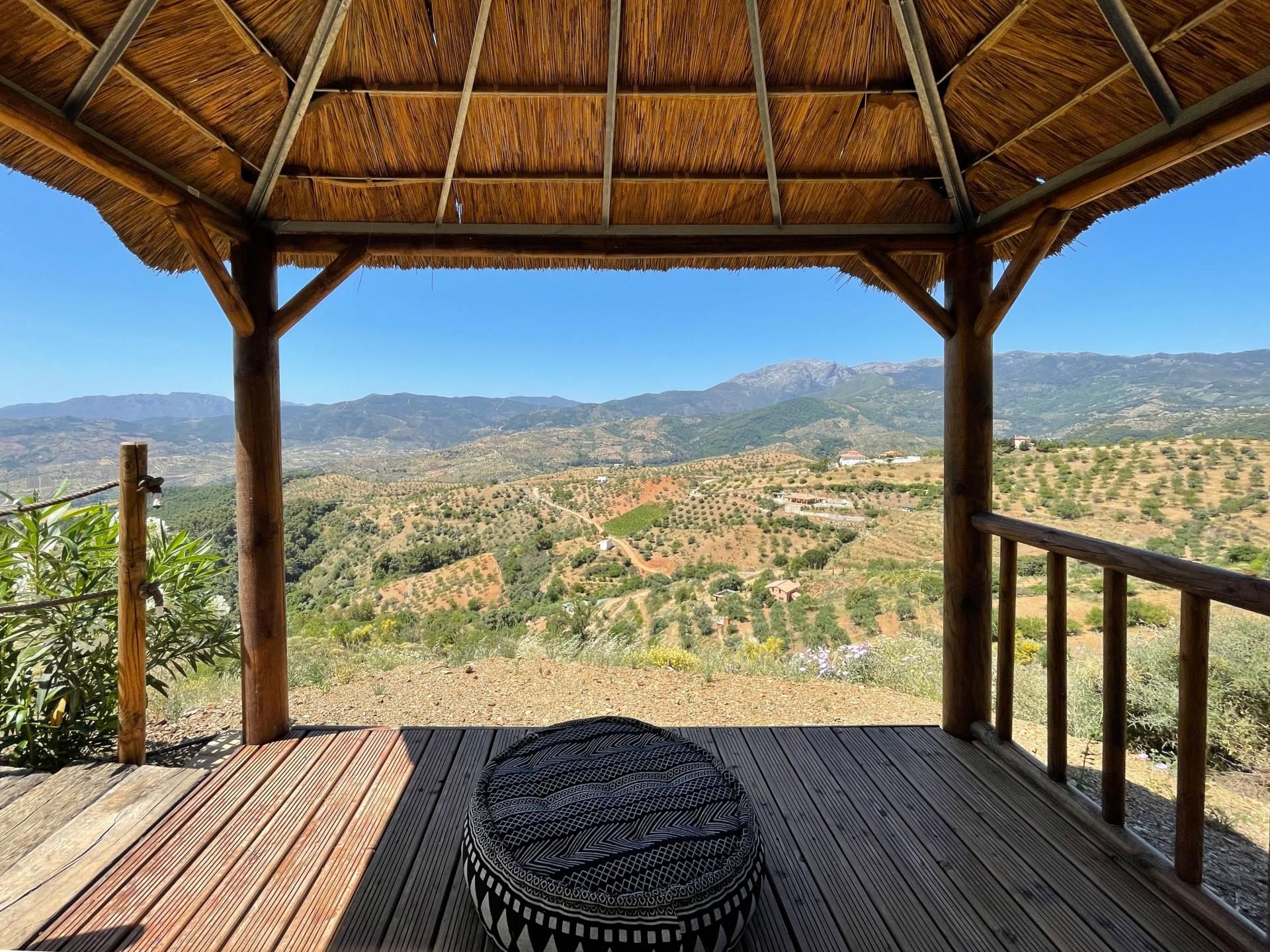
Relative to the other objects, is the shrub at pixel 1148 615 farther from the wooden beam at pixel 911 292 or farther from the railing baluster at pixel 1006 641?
the wooden beam at pixel 911 292

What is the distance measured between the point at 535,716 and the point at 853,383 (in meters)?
36.4

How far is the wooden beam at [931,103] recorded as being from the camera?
6.79ft

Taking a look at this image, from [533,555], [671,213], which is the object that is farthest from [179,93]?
[533,555]

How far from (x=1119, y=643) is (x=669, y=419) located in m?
32.0

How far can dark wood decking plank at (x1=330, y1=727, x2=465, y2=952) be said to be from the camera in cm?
162

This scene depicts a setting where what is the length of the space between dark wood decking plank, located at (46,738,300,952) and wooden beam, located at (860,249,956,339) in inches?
136

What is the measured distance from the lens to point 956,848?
6.56ft

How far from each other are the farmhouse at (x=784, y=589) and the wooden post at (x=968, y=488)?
356 inches

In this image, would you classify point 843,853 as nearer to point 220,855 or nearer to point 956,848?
point 956,848

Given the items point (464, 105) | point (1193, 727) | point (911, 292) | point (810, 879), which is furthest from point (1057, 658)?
point (464, 105)

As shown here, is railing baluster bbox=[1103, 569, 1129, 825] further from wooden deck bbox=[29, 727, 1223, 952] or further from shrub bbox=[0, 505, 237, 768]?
shrub bbox=[0, 505, 237, 768]

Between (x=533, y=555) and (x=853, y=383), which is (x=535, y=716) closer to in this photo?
(x=533, y=555)

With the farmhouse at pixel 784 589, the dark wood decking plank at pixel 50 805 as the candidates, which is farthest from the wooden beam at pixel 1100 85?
the farmhouse at pixel 784 589

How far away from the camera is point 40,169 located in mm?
2072
